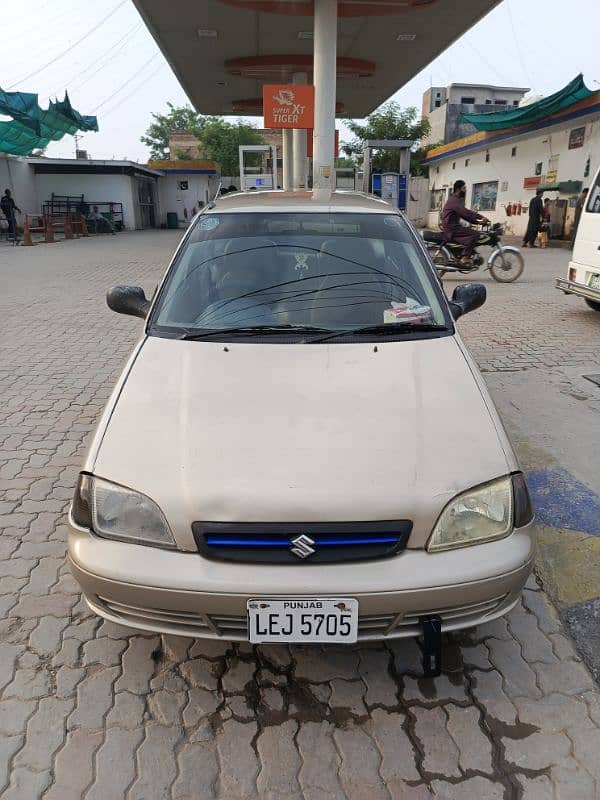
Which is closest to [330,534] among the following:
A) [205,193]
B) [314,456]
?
[314,456]

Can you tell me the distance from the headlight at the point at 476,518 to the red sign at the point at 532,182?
20.6 m

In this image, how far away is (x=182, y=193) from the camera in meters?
38.2

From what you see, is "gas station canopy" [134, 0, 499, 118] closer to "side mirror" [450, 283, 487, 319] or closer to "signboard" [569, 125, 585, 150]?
"signboard" [569, 125, 585, 150]

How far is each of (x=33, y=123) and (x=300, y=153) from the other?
9.74 meters

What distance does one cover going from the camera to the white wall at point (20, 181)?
25641mm

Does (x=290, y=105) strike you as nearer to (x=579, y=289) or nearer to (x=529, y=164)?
(x=579, y=289)

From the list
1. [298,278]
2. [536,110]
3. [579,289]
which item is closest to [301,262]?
[298,278]

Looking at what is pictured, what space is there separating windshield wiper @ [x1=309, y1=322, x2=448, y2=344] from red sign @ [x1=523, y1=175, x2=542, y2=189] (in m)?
19.7

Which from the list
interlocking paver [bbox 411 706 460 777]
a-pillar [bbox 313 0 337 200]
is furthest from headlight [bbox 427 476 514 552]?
a-pillar [bbox 313 0 337 200]

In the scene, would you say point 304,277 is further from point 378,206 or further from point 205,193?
point 205,193

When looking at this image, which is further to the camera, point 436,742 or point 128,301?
point 128,301

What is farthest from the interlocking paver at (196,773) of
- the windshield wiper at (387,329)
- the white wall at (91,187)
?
the white wall at (91,187)

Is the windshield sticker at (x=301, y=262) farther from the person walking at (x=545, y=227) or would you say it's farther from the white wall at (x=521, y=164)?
the person walking at (x=545, y=227)

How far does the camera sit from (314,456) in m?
2.01
